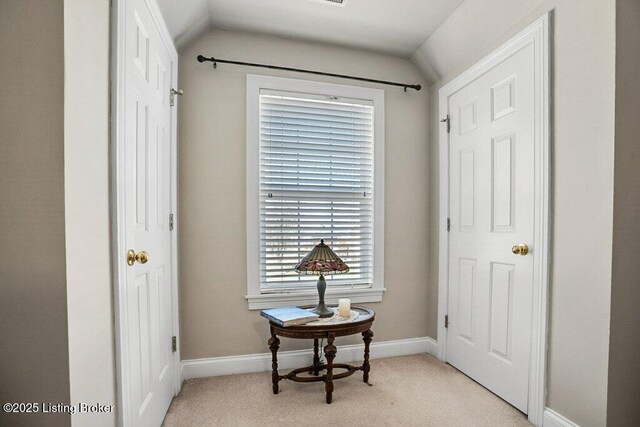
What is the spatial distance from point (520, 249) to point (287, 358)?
1.73m

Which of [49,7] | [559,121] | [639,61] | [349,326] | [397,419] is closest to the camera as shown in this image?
[49,7]

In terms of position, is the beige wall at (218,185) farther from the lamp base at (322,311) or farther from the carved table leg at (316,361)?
the lamp base at (322,311)

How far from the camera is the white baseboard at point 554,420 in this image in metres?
1.76

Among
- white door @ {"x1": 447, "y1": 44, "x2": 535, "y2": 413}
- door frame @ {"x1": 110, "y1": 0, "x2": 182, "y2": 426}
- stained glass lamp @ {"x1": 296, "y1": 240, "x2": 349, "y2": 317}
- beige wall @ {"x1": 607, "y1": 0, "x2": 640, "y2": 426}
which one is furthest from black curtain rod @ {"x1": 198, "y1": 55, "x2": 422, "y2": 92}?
beige wall @ {"x1": 607, "y1": 0, "x2": 640, "y2": 426}

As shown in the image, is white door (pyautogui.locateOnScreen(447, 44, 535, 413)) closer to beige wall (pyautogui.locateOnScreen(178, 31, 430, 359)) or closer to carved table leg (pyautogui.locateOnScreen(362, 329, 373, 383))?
carved table leg (pyautogui.locateOnScreen(362, 329, 373, 383))

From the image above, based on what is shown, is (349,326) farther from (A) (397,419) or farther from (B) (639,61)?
(B) (639,61)

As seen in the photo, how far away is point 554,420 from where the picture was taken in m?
1.82

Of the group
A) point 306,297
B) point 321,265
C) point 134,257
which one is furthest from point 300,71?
point 134,257

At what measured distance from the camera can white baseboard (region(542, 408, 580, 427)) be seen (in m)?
1.76

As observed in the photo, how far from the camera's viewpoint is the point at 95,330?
3.93 ft

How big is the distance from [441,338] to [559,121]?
1748mm

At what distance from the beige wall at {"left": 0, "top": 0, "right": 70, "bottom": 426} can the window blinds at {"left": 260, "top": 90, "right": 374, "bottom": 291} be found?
167cm

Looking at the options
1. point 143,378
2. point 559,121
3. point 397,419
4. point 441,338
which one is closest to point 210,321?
point 143,378

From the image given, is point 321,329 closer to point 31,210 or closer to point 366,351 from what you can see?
point 366,351
